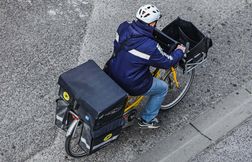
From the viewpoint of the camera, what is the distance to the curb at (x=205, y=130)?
608 centimetres

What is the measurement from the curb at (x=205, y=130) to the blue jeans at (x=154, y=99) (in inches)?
16.0

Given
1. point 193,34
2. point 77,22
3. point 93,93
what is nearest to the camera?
point 93,93

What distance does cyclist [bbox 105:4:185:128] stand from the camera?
5246mm

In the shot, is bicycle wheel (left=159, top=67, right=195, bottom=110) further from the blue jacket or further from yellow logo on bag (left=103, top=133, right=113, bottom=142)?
yellow logo on bag (left=103, top=133, right=113, bottom=142)

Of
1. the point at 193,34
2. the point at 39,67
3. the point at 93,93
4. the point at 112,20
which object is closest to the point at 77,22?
the point at 112,20

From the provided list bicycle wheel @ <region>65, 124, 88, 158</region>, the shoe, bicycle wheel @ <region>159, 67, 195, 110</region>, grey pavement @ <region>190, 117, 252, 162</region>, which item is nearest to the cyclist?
the shoe

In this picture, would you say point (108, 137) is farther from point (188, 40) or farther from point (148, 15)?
point (188, 40)

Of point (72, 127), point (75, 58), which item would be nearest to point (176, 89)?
point (75, 58)

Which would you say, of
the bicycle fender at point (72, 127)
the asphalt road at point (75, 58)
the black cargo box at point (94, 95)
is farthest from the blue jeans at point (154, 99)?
the bicycle fender at point (72, 127)

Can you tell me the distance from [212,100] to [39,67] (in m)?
2.57

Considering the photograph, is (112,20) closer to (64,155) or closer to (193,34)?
(193,34)

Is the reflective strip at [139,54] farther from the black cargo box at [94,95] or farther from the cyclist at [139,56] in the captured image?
the black cargo box at [94,95]

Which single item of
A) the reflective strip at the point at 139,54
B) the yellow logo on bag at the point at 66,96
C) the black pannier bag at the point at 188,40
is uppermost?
the reflective strip at the point at 139,54

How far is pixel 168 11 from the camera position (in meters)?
7.88
